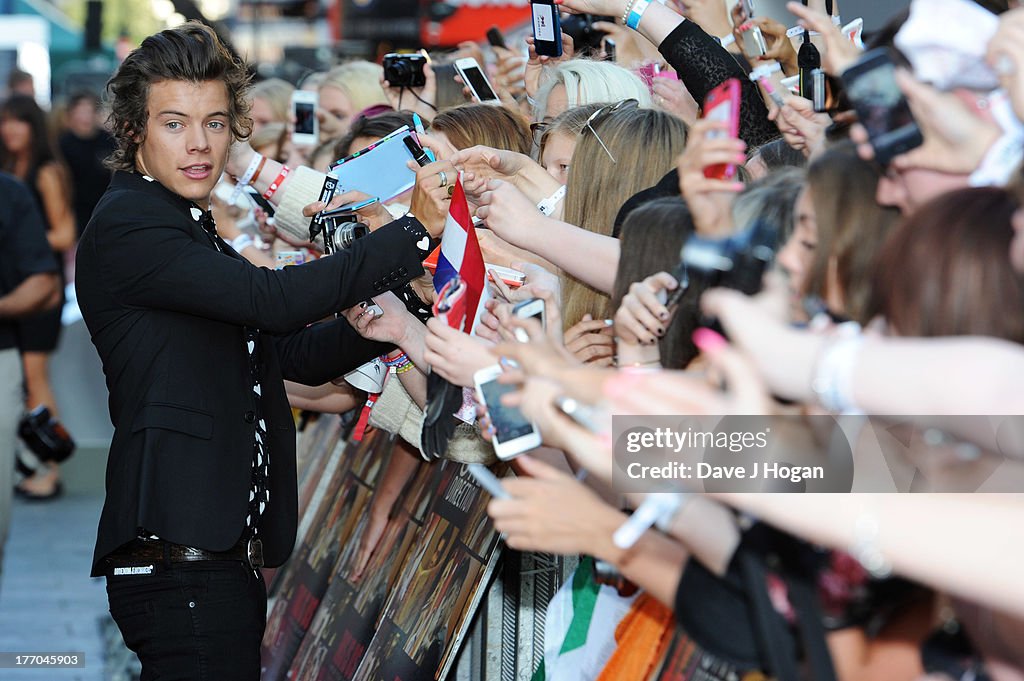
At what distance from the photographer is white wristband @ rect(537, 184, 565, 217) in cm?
345

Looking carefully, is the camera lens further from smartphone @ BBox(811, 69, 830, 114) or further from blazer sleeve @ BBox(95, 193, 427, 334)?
smartphone @ BBox(811, 69, 830, 114)

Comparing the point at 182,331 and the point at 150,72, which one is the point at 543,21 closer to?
the point at 150,72

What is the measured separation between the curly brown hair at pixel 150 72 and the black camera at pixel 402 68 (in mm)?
1890

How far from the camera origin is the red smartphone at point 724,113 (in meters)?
2.12

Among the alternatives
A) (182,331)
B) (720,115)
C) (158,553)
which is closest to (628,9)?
(182,331)

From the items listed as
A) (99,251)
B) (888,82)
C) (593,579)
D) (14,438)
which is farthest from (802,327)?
(14,438)

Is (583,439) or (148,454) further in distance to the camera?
(148,454)

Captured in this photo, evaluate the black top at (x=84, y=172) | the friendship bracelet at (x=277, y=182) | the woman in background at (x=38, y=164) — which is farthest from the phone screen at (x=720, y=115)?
the black top at (x=84, y=172)

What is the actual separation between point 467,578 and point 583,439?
1948 mm

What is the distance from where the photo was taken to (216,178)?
11.0ft

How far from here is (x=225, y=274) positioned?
3.09 m

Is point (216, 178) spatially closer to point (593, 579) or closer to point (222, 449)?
point (222, 449)

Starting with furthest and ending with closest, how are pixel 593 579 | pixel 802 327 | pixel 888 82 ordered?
1. pixel 593 579
2. pixel 888 82
3. pixel 802 327

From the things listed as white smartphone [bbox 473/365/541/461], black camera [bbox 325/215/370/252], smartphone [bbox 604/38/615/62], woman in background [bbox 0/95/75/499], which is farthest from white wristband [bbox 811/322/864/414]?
woman in background [bbox 0/95/75/499]
